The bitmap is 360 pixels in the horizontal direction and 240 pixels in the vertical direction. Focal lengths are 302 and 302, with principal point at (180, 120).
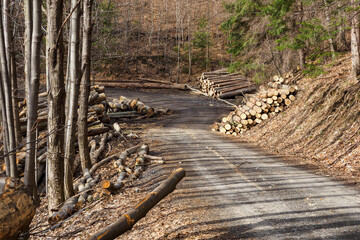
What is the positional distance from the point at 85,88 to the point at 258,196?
6.39 m

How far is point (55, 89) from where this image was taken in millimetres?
7020

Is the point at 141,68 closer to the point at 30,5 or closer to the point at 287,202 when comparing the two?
the point at 30,5

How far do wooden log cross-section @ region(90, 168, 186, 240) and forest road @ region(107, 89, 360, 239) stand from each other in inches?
25.8

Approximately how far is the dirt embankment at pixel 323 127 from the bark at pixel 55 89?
24.9ft

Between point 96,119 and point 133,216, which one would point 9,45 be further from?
point 133,216

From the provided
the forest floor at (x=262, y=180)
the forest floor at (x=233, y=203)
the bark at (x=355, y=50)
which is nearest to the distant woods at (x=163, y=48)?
the forest floor at (x=262, y=180)

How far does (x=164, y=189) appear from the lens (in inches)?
255

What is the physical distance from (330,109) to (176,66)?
2997cm

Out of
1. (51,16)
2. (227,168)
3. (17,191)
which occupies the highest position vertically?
(51,16)

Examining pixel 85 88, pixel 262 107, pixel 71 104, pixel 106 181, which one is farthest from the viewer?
pixel 262 107

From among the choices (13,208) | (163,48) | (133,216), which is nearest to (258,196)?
(133,216)

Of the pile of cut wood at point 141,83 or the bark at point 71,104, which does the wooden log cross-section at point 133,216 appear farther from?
the pile of cut wood at point 141,83

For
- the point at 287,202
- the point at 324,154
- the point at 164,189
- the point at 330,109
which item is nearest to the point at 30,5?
the point at 164,189

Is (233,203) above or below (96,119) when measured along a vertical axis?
below
